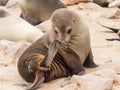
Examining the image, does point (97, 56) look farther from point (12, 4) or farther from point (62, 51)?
point (12, 4)

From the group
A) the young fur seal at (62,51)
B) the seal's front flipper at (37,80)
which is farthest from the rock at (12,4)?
the seal's front flipper at (37,80)

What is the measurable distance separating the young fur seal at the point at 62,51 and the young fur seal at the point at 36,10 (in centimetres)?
351

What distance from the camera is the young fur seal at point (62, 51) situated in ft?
15.4

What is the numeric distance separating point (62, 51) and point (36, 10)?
3808mm

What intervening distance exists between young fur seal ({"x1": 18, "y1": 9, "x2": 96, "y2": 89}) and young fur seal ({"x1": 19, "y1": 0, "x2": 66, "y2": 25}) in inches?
138

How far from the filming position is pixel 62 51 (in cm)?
484

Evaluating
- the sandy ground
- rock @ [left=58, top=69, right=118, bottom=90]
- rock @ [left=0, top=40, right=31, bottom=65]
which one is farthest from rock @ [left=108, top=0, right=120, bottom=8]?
rock @ [left=58, top=69, right=118, bottom=90]

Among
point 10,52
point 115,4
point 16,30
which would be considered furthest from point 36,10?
point 115,4

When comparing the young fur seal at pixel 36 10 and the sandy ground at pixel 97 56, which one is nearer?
the sandy ground at pixel 97 56

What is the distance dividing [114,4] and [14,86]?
6454 millimetres

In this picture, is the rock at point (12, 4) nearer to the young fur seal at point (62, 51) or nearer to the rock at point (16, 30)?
the rock at point (16, 30)

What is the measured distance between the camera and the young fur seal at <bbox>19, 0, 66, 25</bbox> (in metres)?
8.49

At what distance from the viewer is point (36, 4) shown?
8.63 m

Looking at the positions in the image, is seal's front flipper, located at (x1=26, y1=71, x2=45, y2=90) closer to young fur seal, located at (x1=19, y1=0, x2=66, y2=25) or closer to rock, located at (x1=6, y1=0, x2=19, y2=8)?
young fur seal, located at (x1=19, y1=0, x2=66, y2=25)
